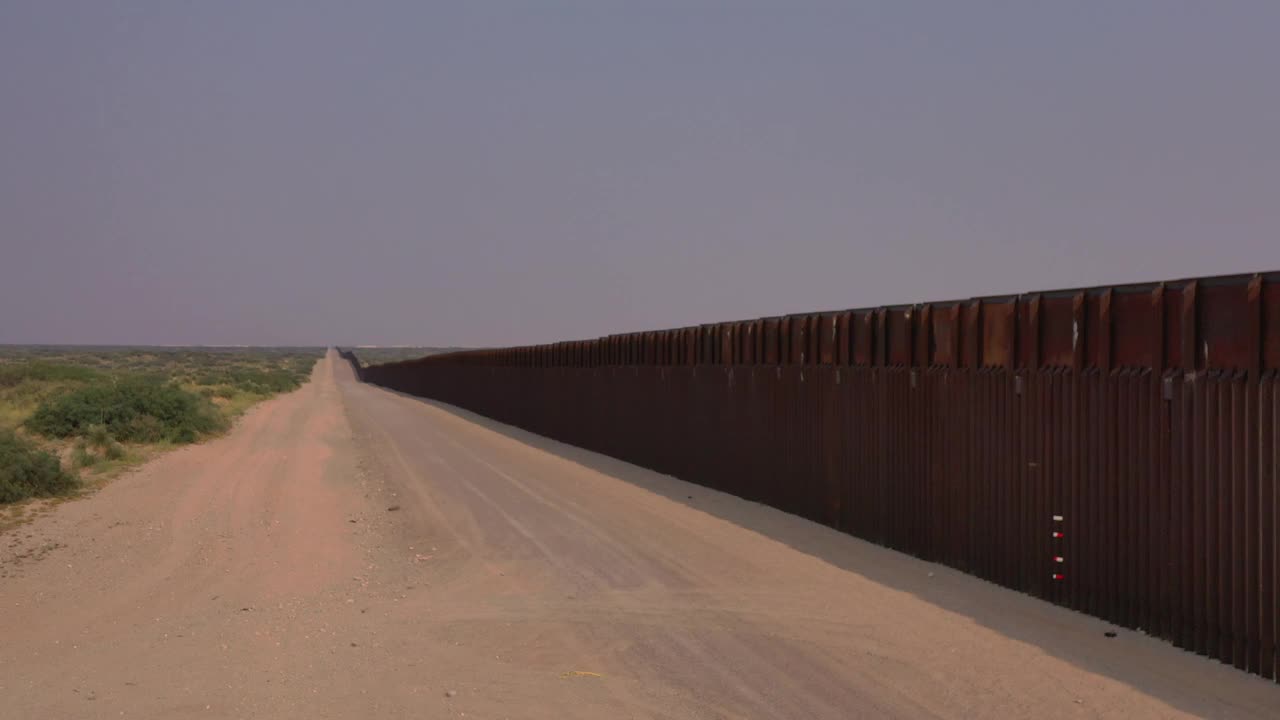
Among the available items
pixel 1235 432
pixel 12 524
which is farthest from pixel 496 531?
pixel 1235 432

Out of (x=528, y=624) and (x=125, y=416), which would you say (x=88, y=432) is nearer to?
(x=125, y=416)

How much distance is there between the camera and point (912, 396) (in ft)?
39.7

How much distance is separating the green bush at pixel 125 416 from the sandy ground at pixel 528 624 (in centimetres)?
1038

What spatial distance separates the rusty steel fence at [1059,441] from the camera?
750 cm

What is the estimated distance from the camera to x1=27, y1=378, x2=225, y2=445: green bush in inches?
1019

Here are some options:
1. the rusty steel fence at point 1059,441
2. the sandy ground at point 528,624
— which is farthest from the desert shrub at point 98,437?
the rusty steel fence at point 1059,441

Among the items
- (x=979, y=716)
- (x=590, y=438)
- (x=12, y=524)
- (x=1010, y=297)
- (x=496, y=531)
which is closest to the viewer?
(x=979, y=716)

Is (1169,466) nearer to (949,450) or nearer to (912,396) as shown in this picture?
(949,450)

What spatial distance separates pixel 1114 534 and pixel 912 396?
144 inches

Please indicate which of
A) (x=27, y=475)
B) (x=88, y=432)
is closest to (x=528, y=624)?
(x=27, y=475)

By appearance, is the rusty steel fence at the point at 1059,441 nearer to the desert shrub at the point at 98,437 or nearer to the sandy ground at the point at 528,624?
the sandy ground at the point at 528,624

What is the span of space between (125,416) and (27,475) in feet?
32.9

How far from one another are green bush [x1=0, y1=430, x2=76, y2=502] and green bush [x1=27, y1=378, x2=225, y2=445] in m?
6.20

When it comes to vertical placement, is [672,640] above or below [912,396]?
below
